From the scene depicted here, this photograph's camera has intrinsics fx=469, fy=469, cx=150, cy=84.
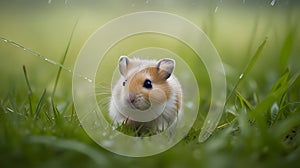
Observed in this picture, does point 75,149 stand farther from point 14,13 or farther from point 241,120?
point 14,13

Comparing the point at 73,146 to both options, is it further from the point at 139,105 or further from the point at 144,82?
the point at 144,82

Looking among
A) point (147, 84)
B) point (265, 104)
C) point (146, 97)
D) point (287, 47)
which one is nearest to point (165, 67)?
point (147, 84)

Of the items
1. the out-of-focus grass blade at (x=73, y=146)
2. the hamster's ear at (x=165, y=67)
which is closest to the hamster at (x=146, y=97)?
the hamster's ear at (x=165, y=67)

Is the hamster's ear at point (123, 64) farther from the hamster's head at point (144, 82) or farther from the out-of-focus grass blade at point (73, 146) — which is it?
the out-of-focus grass blade at point (73, 146)

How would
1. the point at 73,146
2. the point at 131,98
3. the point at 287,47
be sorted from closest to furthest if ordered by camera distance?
the point at 73,146 < the point at 131,98 < the point at 287,47

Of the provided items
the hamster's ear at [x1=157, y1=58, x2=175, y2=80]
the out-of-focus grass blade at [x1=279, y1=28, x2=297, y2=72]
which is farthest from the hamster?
the out-of-focus grass blade at [x1=279, y1=28, x2=297, y2=72]

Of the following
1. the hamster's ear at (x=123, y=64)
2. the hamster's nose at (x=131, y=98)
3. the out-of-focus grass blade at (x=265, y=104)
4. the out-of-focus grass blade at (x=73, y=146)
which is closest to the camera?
the out-of-focus grass blade at (x=73, y=146)

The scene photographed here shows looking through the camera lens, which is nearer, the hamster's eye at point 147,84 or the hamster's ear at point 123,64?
the hamster's eye at point 147,84
